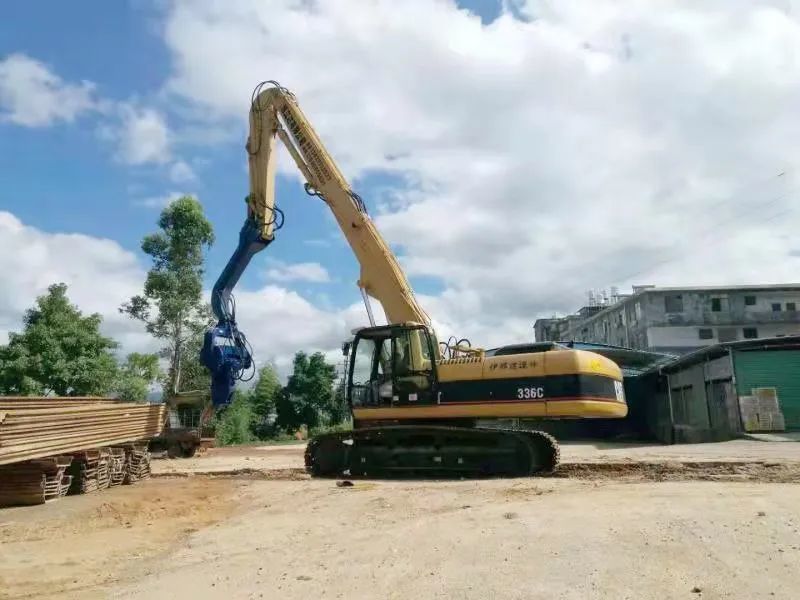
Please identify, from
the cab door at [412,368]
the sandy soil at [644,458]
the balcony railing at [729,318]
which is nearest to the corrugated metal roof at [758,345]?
the sandy soil at [644,458]

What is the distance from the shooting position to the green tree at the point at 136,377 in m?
29.0

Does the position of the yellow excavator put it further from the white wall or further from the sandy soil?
the white wall

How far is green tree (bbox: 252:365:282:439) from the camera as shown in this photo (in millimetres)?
44906

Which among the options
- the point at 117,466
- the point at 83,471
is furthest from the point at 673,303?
the point at 83,471

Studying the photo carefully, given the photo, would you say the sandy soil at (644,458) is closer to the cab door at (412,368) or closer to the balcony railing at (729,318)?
the cab door at (412,368)

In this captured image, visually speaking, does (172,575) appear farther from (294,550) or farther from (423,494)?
(423,494)

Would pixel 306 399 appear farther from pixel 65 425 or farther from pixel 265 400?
pixel 65 425

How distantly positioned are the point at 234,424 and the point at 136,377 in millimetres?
6849

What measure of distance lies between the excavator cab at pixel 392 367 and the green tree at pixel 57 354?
1626cm

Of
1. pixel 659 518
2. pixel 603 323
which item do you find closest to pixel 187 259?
pixel 659 518

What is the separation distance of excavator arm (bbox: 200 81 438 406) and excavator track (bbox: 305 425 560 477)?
2562 mm

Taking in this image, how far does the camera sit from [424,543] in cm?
684

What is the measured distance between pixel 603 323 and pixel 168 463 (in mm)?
50875

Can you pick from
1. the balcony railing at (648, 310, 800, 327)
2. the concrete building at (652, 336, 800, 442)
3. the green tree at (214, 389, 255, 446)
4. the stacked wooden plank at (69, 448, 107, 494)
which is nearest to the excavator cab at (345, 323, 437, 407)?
the stacked wooden plank at (69, 448, 107, 494)
